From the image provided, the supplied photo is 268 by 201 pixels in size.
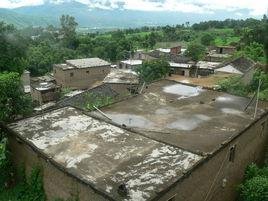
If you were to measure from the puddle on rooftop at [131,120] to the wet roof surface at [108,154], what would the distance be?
4.50 feet

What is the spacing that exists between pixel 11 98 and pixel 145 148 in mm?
7158

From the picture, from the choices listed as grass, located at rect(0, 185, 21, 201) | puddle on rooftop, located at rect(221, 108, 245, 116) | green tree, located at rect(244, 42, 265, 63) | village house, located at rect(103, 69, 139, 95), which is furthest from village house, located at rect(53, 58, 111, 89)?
grass, located at rect(0, 185, 21, 201)

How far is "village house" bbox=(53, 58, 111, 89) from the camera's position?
4384cm

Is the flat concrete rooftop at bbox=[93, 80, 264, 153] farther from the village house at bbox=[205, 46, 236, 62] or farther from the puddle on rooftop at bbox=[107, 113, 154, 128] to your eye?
the village house at bbox=[205, 46, 236, 62]

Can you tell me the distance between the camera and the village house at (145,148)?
38.4ft

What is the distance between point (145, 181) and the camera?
11.5 metres

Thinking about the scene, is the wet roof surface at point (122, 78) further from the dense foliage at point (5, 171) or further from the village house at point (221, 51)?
the dense foliage at point (5, 171)

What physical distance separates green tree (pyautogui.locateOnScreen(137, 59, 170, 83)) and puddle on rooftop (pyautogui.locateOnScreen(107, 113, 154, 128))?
20.9 metres

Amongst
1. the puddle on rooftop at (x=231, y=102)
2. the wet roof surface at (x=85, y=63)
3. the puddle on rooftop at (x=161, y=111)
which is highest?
the puddle on rooftop at (x=231, y=102)

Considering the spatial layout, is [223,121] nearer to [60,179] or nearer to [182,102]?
[182,102]

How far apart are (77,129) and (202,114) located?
7.06m

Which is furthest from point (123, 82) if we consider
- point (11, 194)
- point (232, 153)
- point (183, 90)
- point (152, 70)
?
point (11, 194)

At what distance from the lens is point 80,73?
4475 cm

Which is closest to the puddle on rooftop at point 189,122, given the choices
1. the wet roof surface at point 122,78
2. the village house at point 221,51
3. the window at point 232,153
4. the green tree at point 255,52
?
the window at point 232,153
